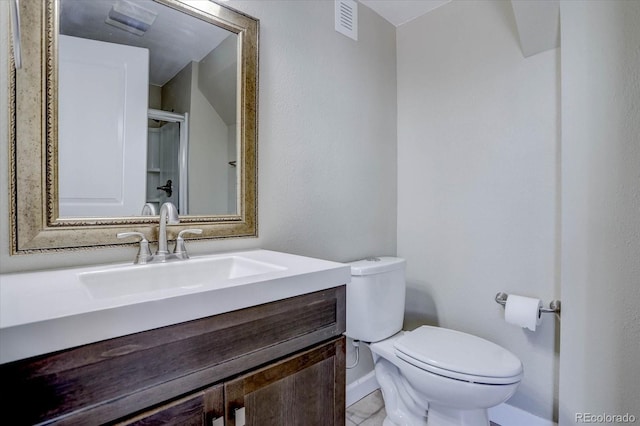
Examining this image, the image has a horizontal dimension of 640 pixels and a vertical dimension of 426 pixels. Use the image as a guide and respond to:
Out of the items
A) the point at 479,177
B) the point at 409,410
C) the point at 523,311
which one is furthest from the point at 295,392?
the point at 479,177

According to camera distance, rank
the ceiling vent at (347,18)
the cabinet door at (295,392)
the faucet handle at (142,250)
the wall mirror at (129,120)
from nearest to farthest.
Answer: the cabinet door at (295,392) < the wall mirror at (129,120) < the faucet handle at (142,250) < the ceiling vent at (347,18)

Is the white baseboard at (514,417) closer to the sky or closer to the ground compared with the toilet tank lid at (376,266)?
closer to the ground

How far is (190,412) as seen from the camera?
A: 0.65 meters

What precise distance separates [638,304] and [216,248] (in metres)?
1.41

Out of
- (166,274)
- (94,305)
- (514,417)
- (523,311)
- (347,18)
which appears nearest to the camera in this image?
(94,305)

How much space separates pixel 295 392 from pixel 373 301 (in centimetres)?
73

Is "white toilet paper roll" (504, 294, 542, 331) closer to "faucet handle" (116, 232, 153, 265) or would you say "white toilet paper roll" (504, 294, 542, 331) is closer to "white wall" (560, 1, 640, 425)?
"white wall" (560, 1, 640, 425)

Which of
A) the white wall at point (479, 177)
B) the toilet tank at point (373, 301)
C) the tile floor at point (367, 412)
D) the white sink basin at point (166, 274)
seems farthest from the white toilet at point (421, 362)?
the white sink basin at point (166, 274)

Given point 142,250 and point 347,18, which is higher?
point 347,18

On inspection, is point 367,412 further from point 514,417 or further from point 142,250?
point 142,250

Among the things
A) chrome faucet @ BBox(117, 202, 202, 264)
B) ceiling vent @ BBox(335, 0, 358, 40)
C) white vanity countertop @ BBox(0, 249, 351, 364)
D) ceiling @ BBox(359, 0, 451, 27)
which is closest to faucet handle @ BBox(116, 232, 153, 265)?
chrome faucet @ BBox(117, 202, 202, 264)

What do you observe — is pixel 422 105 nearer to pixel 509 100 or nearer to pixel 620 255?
pixel 509 100

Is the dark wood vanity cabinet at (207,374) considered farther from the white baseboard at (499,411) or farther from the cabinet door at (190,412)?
the white baseboard at (499,411)

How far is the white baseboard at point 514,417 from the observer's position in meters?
1.47
